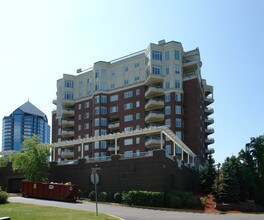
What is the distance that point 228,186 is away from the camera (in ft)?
133

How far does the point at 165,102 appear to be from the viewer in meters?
76.9

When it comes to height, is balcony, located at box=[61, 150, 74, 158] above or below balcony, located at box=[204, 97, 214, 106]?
below

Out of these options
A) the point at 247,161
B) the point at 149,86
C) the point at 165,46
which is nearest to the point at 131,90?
the point at 149,86

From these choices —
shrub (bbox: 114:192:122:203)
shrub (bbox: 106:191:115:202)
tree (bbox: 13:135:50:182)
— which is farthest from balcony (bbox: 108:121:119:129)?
shrub (bbox: 114:192:122:203)

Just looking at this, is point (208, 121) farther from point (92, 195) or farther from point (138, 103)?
point (92, 195)

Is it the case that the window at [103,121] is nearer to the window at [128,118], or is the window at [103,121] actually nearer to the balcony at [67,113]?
the window at [128,118]

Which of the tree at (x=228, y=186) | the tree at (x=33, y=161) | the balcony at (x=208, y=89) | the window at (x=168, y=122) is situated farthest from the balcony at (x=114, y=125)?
the tree at (x=228, y=186)

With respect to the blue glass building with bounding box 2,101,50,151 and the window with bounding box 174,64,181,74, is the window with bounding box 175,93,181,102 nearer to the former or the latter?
the window with bounding box 174,64,181,74

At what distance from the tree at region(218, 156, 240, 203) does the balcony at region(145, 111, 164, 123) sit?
32.9 meters

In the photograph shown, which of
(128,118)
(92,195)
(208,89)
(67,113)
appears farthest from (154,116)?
(92,195)

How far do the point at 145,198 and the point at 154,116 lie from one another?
40.9 metres

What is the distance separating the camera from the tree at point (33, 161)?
45281mm

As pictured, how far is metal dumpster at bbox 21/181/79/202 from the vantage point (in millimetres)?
36656

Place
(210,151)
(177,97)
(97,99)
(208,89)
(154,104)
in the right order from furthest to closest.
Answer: (208,89) < (210,151) < (97,99) < (154,104) < (177,97)
